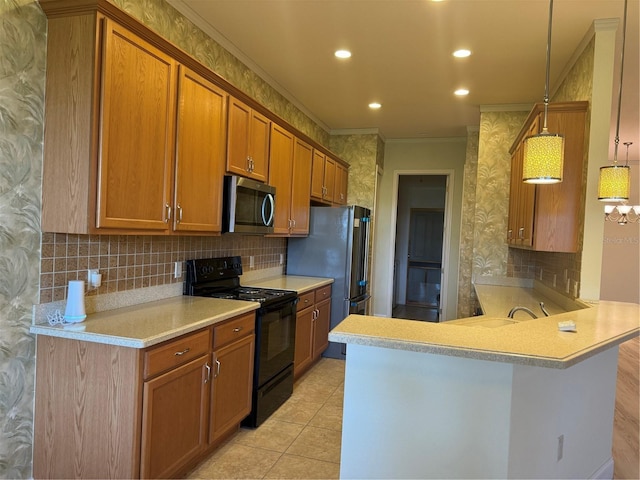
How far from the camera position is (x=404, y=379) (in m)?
1.75

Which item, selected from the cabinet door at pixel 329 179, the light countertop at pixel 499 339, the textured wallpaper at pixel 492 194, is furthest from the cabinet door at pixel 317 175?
the light countertop at pixel 499 339

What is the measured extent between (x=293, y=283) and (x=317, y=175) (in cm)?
137

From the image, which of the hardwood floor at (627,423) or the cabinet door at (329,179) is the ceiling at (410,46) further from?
the hardwood floor at (627,423)

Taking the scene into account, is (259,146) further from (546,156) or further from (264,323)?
(546,156)

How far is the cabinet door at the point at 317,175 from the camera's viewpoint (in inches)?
189

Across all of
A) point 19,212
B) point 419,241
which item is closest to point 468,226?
point 419,241

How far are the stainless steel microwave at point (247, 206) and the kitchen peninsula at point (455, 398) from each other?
1429mm

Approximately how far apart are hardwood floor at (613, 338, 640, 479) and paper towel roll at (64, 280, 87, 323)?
3.08 metres

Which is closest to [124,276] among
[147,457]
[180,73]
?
[147,457]

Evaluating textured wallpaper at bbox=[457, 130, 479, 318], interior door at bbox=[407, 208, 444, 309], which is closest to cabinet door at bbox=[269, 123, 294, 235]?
textured wallpaper at bbox=[457, 130, 479, 318]

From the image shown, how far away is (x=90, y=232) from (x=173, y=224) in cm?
56

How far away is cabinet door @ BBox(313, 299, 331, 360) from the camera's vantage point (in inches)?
172

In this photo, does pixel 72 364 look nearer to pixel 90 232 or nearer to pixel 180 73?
pixel 90 232

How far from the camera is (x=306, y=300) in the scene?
404cm
